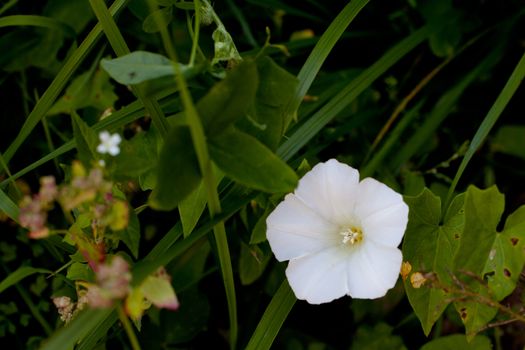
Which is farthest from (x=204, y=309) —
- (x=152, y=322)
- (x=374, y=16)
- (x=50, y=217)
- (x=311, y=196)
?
(x=374, y=16)

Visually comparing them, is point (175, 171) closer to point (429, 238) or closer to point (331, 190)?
point (331, 190)

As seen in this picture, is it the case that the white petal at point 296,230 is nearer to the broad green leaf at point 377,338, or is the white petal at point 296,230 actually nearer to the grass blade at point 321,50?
the grass blade at point 321,50

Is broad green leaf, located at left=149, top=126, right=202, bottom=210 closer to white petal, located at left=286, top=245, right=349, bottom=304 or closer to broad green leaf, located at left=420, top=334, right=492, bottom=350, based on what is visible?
white petal, located at left=286, top=245, right=349, bottom=304

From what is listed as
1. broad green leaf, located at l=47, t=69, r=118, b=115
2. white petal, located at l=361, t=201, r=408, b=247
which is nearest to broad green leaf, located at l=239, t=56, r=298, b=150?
white petal, located at l=361, t=201, r=408, b=247

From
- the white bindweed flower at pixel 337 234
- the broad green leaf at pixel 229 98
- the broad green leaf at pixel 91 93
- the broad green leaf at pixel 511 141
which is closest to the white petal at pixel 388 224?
the white bindweed flower at pixel 337 234

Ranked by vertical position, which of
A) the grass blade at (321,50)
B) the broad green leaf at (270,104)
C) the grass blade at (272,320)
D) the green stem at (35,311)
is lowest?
the green stem at (35,311)
